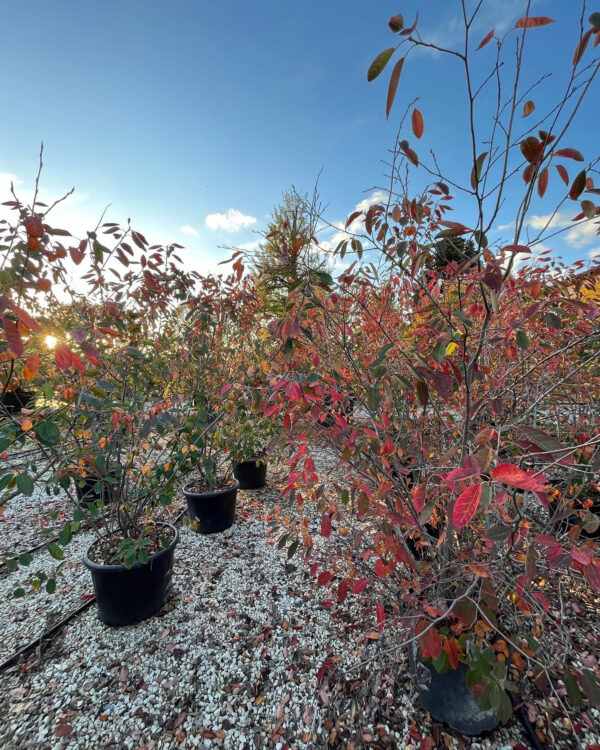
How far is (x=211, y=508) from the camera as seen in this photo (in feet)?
9.43

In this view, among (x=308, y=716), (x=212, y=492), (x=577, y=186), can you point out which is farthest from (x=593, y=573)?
(x=212, y=492)

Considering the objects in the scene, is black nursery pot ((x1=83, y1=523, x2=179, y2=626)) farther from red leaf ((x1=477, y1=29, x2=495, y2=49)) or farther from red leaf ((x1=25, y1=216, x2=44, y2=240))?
red leaf ((x1=477, y1=29, x2=495, y2=49))

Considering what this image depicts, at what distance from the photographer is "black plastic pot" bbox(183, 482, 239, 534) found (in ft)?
9.33

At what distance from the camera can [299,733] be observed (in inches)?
55.1

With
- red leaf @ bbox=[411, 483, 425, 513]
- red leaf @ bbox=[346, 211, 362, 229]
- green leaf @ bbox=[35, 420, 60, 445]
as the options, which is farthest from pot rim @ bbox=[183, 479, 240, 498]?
red leaf @ bbox=[346, 211, 362, 229]

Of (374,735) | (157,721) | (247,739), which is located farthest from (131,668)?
(374,735)

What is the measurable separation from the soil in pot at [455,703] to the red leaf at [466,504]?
125 cm

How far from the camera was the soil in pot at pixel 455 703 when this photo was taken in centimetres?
135

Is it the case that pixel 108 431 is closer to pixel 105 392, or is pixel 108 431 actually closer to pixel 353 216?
pixel 105 392

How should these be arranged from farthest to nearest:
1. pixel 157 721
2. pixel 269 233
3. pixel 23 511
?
pixel 23 511 < pixel 269 233 < pixel 157 721

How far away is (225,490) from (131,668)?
4.30 feet

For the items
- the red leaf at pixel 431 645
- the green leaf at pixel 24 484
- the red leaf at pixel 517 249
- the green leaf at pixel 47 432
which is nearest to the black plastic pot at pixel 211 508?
the green leaf at pixel 24 484

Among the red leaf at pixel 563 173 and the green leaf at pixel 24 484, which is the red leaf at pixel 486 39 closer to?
the red leaf at pixel 563 173

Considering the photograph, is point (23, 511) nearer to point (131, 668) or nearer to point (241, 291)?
point (131, 668)
